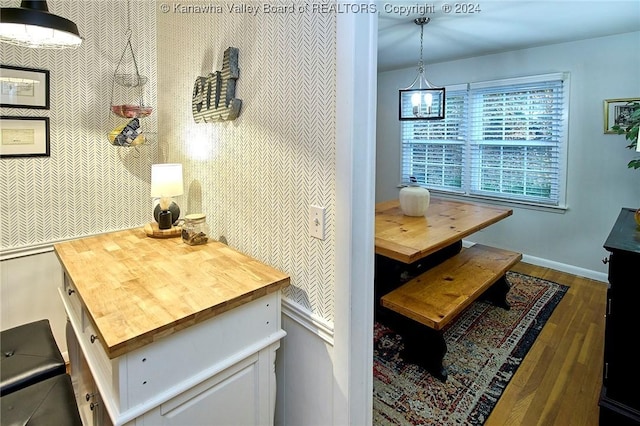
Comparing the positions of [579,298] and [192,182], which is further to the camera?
[579,298]

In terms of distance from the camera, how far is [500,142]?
4074mm

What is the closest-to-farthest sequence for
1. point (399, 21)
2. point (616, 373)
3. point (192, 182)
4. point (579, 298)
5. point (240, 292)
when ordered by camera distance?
point (240, 292), point (616, 373), point (192, 182), point (399, 21), point (579, 298)

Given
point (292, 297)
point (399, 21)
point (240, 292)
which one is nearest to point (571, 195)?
point (399, 21)

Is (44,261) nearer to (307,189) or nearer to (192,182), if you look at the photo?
(192,182)

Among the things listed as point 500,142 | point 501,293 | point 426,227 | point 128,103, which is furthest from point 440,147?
point 128,103

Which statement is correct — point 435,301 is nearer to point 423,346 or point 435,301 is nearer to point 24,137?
point 423,346

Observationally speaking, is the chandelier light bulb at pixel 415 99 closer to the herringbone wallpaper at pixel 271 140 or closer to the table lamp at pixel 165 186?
the herringbone wallpaper at pixel 271 140

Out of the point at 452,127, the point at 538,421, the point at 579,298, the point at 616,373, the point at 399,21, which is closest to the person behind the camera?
the point at 616,373

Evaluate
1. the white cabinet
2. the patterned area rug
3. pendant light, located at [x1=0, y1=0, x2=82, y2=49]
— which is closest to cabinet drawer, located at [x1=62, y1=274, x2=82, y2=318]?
the white cabinet

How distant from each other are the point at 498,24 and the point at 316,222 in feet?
9.11

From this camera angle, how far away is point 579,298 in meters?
3.17

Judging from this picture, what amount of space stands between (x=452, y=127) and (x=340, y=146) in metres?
3.86

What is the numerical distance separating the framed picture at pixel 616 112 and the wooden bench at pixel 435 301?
1828 millimetres

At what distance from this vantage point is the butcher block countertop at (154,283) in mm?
1017
